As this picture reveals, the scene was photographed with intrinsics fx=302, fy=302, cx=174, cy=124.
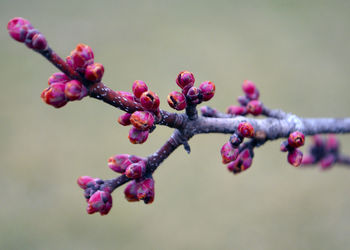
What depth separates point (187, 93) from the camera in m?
0.68

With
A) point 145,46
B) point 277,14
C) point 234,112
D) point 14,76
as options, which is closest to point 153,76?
point 145,46

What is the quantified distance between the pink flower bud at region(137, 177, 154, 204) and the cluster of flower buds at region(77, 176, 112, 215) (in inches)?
2.9

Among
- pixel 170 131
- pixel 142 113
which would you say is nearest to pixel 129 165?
pixel 142 113

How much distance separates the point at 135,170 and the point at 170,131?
11.5ft

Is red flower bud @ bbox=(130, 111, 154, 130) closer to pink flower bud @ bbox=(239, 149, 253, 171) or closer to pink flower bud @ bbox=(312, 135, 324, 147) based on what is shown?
pink flower bud @ bbox=(239, 149, 253, 171)

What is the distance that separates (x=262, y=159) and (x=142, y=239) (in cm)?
181

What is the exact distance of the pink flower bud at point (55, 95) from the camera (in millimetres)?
532

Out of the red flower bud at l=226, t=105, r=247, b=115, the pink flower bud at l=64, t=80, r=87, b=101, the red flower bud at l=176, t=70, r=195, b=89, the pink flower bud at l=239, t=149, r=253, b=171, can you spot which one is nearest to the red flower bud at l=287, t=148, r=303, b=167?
the pink flower bud at l=239, t=149, r=253, b=171

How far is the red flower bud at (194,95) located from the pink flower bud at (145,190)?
224 mm

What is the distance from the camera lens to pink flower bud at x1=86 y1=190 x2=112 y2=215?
689 mm

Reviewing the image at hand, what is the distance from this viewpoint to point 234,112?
36.2 inches

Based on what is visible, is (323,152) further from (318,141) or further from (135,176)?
(135,176)

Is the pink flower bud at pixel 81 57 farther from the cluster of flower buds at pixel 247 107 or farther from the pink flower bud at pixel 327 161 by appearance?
the pink flower bud at pixel 327 161

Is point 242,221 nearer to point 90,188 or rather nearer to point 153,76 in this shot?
point 153,76
